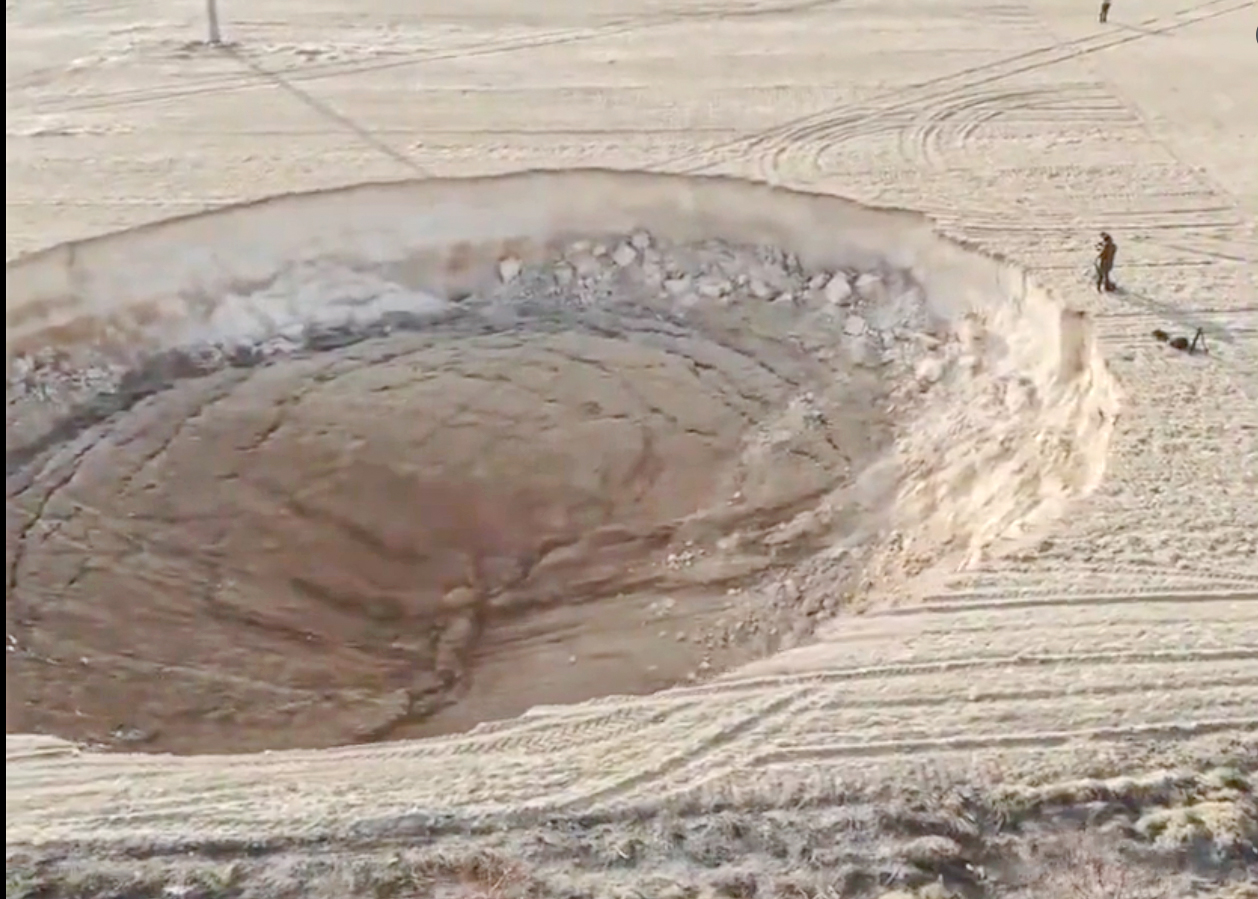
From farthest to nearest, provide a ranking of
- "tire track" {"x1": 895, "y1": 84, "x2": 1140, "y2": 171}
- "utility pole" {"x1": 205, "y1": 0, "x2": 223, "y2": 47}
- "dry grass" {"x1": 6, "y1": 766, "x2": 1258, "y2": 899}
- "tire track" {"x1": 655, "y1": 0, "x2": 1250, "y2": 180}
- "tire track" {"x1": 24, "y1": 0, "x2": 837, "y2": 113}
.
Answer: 1. "utility pole" {"x1": 205, "y1": 0, "x2": 223, "y2": 47}
2. "tire track" {"x1": 24, "y1": 0, "x2": 837, "y2": 113}
3. "tire track" {"x1": 895, "y1": 84, "x2": 1140, "y2": 171}
4. "tire track" {"x1": 655, "y1": 0, "x2": 1250, "y2": 180}
5. "dry grass" {"x1": 6, "y1": 766, "x2": 1258, "y2": 899}

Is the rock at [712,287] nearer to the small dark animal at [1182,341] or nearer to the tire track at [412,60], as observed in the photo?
the small dark animal at [1182,341]

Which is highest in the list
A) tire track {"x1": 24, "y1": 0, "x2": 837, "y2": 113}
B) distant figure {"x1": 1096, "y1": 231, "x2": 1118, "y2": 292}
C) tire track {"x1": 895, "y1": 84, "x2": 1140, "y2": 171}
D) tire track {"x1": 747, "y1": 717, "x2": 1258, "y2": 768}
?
tire track {"x1": 24, "y1": 0, "x2": 837, "y2": 113}

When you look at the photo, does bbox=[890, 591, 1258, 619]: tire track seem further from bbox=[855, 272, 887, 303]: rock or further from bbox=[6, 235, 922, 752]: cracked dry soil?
bbox=[855, 272, 887, 303]: rock

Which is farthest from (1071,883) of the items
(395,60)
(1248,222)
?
(395,60)

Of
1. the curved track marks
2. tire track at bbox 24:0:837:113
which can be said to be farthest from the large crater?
tire track at bbox 24:0:837:113

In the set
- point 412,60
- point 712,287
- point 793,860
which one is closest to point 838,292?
point 712,287
